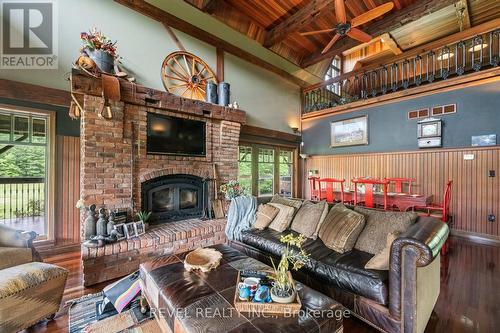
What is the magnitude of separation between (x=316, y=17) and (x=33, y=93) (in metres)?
5.07

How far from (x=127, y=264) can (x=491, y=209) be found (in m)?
6.23

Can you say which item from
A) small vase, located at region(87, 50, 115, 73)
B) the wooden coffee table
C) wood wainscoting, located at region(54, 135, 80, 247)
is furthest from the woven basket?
small vase, located at region(87, 50, 115, 73)

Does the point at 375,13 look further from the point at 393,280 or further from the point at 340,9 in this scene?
the point at 393,280

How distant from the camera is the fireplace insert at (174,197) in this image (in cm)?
355

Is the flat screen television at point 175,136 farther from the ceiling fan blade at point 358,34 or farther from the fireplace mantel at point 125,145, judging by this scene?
the ceiling fan blade at point 358,34

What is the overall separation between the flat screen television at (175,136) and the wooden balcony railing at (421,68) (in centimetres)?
418

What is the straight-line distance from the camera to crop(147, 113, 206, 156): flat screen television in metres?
3.63

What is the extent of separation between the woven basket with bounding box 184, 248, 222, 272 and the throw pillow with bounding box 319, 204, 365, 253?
3.93 feet

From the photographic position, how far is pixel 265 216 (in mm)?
3109

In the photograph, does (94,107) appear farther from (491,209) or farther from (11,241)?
(491,209)

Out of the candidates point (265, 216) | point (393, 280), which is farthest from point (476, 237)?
point (265, 216)

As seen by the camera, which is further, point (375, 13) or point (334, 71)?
point (334, 71)

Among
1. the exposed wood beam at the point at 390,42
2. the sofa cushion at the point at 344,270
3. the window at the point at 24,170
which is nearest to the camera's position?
the sofa cushion at the point at 344,270

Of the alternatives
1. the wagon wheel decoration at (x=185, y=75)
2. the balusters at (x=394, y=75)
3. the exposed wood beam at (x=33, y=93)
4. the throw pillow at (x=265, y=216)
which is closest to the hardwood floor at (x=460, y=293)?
the throw pillow at (x=265, y=216)
